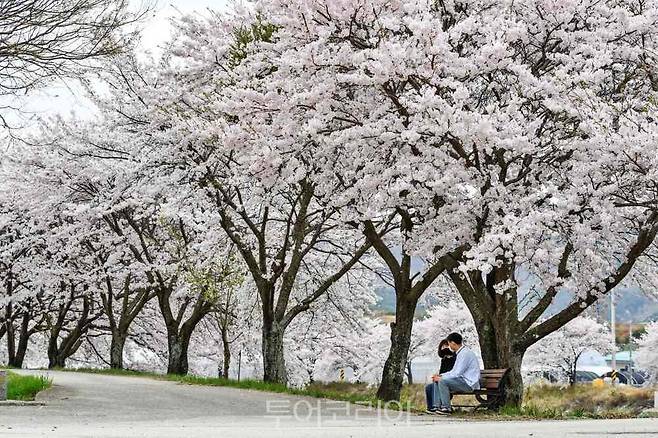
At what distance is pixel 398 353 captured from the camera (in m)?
20.5

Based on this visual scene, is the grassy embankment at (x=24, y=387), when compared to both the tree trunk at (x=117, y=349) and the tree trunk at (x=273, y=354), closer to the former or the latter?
the tree trunk at (x=273, y=354)

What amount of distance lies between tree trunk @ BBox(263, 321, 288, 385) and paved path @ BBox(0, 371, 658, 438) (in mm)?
3719

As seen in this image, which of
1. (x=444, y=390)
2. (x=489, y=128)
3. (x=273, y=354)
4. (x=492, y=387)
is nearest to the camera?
(x=489, y=128)

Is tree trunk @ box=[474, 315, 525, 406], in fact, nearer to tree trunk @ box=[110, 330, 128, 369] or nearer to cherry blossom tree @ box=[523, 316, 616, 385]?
tree trunk @ box=[110, 330, 128, 369]

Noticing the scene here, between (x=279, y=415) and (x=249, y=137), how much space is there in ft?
19.6

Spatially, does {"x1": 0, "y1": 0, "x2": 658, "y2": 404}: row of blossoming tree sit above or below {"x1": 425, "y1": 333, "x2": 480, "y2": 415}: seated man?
above

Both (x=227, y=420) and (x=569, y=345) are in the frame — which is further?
(x=569, y=345)

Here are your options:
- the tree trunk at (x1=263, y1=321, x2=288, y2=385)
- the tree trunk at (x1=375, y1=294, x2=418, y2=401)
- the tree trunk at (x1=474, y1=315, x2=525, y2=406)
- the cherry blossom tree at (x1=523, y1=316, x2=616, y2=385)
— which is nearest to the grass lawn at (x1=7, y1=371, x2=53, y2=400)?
the tree trunk at (x1=263, y1=321, x2=288, y2=385)

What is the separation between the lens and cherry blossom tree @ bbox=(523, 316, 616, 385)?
6162cm

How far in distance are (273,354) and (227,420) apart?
34.0 ft

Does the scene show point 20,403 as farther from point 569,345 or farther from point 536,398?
point 569,345

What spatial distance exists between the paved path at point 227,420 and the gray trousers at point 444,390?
0.73 meters

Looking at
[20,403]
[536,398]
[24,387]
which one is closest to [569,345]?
[536,398]

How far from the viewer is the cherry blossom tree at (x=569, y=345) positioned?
61.6 metres
